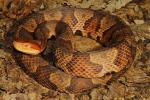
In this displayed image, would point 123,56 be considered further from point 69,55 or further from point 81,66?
point 69,55

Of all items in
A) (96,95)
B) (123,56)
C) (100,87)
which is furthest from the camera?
(123,56)

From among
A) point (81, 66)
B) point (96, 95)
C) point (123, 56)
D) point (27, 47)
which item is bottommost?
point (96, 95)

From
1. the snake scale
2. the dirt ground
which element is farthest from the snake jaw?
the dirt ground

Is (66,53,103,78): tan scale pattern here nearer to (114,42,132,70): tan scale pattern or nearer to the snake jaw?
(114,42,132,70): tan scale pattern

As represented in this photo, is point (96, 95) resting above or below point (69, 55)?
below

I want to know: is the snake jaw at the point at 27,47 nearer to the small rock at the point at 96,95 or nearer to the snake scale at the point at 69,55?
the snake scale at the point at 69,55

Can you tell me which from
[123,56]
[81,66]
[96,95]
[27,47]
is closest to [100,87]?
[96,95]

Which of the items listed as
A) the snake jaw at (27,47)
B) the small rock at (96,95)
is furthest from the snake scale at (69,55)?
the small rock at (96,95)
